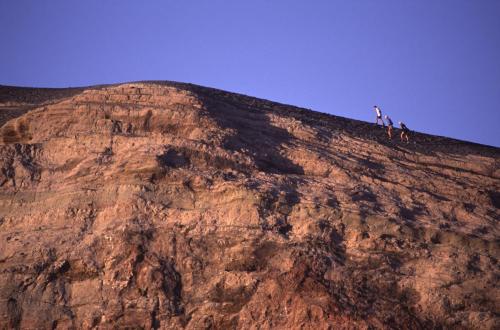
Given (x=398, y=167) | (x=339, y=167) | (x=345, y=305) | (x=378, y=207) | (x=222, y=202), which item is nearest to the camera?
(x=345, y=305)

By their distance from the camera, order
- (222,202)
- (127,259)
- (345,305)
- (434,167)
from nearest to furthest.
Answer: (345,305) → (127,259) → (222,202) → (434,167)

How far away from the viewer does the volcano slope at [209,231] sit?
12.4 metres

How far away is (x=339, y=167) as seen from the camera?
16.7 metres

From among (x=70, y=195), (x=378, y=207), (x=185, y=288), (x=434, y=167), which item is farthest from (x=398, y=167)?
(x=70, y=195)

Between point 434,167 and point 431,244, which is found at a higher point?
point 434,167

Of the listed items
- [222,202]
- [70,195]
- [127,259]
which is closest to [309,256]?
[222,202]

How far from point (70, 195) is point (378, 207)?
751cm

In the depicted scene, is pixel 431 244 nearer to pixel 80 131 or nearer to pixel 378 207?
pixel 378 207

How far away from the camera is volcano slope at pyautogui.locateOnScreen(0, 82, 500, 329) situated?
12359 mm

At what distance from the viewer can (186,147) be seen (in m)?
15.1

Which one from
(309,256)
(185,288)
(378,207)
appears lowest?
(185,288)

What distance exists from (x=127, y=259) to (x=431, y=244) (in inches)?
277

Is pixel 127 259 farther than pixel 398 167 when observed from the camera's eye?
No

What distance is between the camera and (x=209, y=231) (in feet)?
44.0
